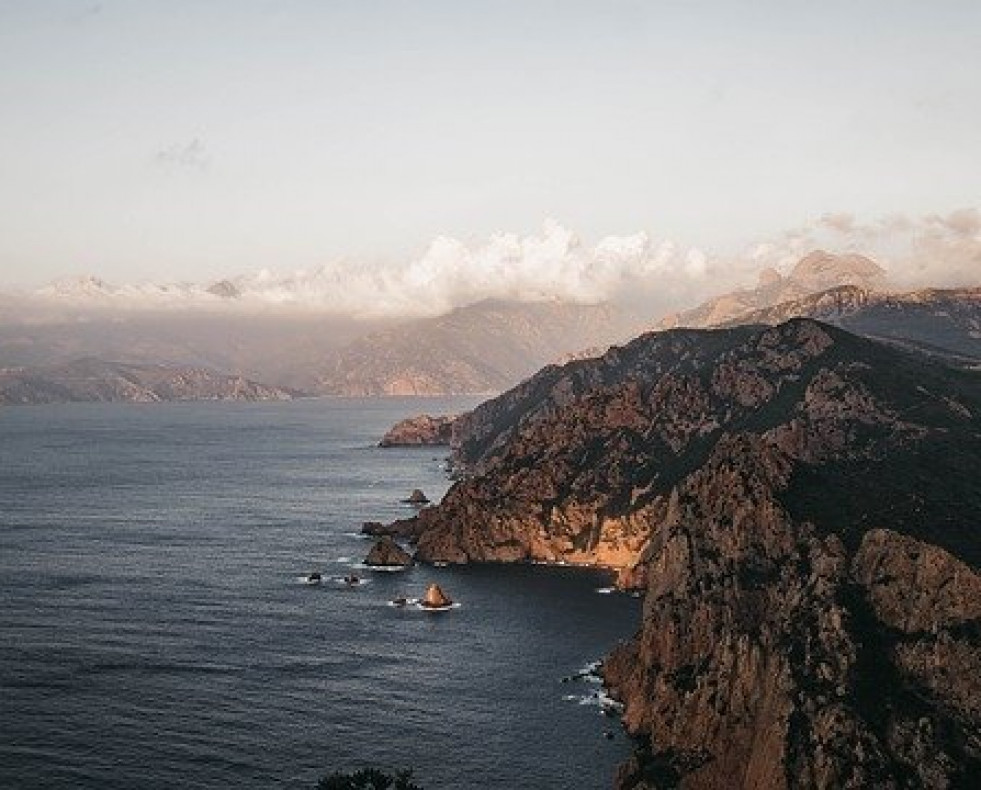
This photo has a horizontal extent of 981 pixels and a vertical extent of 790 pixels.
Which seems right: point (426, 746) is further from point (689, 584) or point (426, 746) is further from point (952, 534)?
point (952, 534)

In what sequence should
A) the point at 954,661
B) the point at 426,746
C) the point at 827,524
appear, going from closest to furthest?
the point at 954,661
the point at 426,746
the point at 827,524

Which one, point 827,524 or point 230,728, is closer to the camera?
point 230,728

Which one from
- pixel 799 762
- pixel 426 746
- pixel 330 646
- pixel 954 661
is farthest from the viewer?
pixel 330 646

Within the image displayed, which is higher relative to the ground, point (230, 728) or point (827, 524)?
point (827, 524)

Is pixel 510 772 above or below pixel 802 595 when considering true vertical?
below

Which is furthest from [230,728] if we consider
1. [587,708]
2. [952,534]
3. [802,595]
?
[952,534]

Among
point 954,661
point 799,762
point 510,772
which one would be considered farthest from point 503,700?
point 954,661

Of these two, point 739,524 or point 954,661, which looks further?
point 739,524

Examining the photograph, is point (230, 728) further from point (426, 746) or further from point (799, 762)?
point (799, 762)

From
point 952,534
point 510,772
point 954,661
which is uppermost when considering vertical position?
point 952,534
